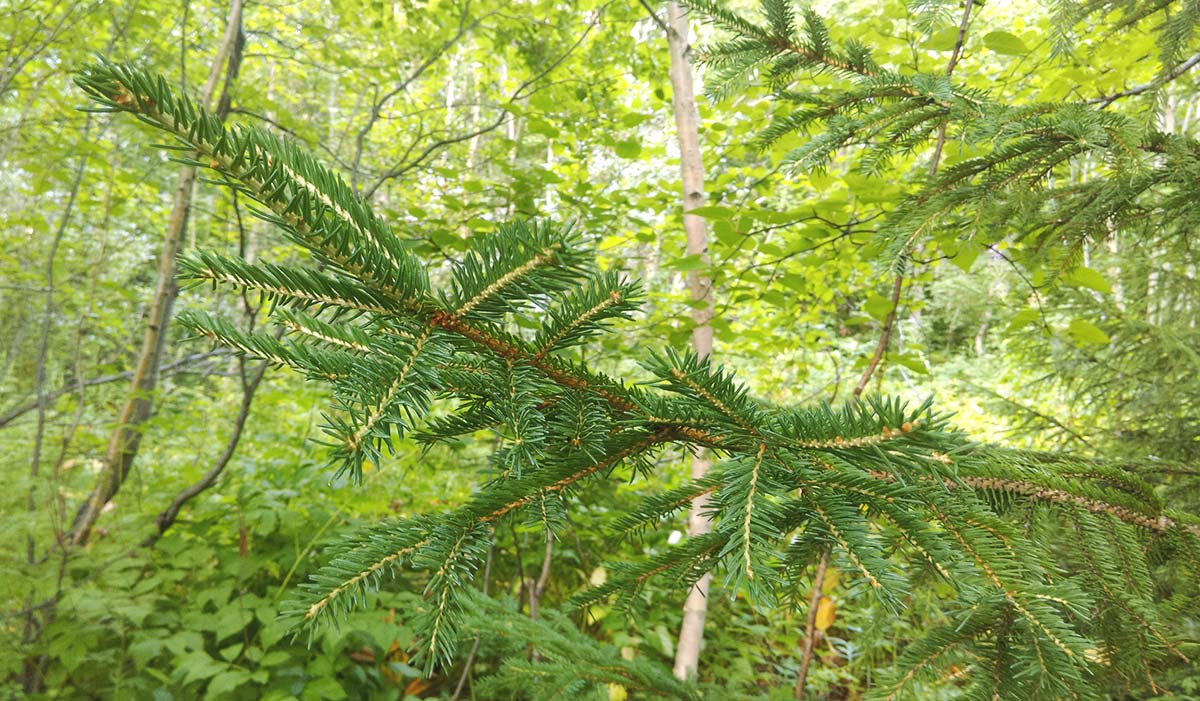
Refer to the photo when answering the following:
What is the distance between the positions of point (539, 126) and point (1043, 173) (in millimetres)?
2068

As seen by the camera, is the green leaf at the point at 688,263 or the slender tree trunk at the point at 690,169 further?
the slender tree trunk at the point at 690,169

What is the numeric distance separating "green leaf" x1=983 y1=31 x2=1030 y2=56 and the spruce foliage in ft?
4.65

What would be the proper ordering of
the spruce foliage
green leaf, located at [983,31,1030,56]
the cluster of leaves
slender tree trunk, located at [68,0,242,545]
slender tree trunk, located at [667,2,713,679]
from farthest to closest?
1. slender tree trunk, located at [68,0,242,545]
2. slender tree trunk, located at [667,2,713,679]
3. green leaf, located at [983,31,1030,56]
4. the cluster of leaves
5. the spruce foliage

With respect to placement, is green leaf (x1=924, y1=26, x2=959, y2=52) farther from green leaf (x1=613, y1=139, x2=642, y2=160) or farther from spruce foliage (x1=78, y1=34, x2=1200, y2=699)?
spruce foliage (x1=78, y1=34, x2=1200, y2=699)

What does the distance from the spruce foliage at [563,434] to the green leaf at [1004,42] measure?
4.65 feet

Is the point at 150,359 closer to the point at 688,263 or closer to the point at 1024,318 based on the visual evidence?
the point at 688,263

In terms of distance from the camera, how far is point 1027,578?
0.76m

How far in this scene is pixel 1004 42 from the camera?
5.63 ft

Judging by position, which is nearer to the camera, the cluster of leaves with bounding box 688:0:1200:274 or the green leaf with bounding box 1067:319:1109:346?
the cluster of leaves with bounding box 688:0:1200:274

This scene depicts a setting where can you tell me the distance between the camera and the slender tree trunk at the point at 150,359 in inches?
109

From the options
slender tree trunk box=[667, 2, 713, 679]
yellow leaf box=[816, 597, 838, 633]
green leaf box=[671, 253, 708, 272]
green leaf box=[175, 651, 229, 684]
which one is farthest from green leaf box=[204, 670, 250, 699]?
yellow leaf box=[816, 597, 838, 633]

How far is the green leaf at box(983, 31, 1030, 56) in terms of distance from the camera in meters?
1.69

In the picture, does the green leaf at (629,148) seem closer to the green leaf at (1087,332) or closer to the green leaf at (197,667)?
the green leaf at (1087,332)

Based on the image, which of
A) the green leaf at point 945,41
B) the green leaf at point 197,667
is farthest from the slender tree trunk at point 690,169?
the green leaf at point 197,667
